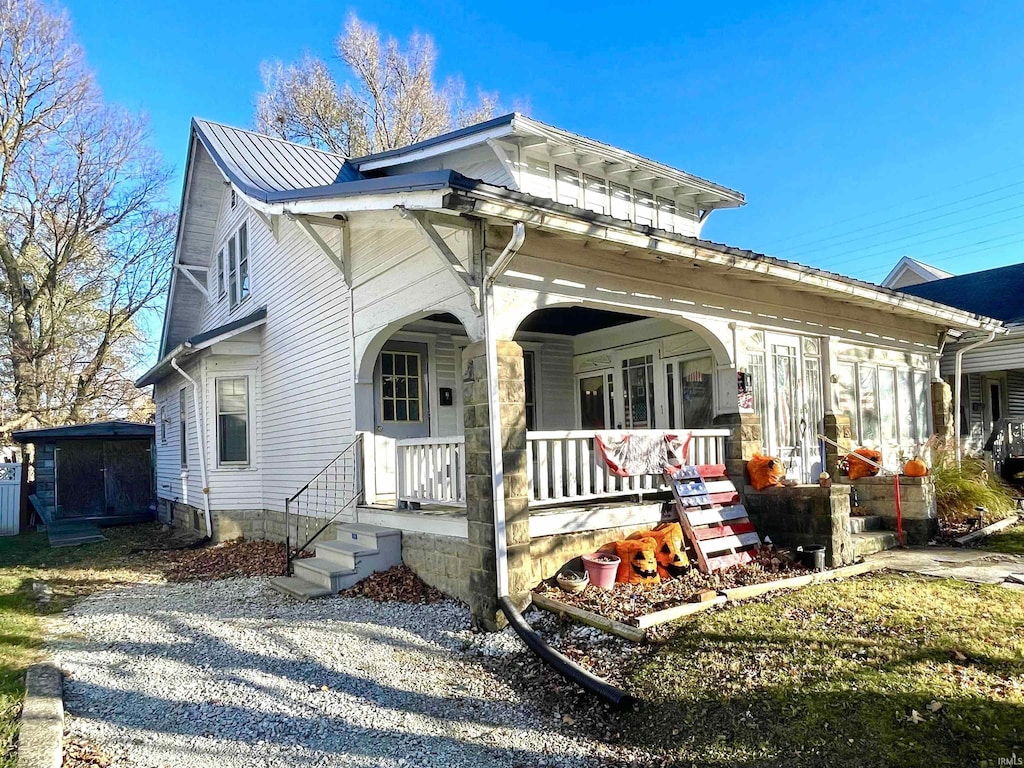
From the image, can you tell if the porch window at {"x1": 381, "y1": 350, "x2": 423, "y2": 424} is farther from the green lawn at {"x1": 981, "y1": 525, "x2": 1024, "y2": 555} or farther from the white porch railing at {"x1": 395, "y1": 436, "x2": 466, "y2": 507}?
the green lawn at {"x1": 981, "y1": 525, "x2": 1024, "y2": 555}

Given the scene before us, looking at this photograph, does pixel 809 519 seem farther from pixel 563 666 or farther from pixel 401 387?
pixel 401 387

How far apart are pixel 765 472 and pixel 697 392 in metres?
2.15

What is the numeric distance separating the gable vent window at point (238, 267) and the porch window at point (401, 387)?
489 centimetres

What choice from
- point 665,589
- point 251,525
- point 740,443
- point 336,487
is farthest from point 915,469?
point 251,525

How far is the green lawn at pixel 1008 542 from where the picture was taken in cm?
783

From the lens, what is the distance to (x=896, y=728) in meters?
3.41

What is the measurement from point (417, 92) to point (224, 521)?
19036 mm

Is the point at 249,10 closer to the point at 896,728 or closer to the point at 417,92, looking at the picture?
the point at 417,92

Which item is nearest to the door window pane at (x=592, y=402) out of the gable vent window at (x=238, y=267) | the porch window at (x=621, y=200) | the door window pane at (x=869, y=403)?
the porch window at (x=621, y=200)

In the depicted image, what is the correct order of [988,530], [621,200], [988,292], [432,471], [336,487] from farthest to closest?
1. [988,292]
2. [621,200]
3. [336,487]
4. [988,530]
5. [432,471]

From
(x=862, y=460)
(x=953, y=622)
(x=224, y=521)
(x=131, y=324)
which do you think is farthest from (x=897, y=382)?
(x=131, y=324)

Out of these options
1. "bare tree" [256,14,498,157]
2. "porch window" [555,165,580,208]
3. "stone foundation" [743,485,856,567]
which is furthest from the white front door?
"bare tree" [256,14,498,157]

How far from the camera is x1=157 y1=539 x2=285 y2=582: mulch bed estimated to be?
29.3 ft

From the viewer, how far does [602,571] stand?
20.0 ft
